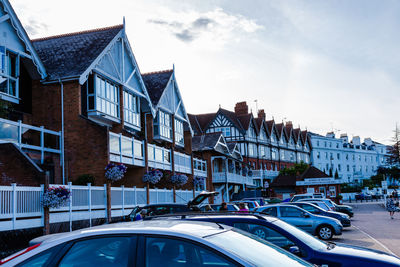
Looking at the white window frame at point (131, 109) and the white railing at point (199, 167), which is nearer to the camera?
the white window frame at point (131, 109)

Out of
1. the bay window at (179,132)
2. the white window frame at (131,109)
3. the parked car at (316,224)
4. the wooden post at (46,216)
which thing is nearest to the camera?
the wooden post at (46,216)

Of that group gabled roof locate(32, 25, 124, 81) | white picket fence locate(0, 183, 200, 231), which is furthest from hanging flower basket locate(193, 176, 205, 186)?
gabled roof locate(32, 25, 124, 81)

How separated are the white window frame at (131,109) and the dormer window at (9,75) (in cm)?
732

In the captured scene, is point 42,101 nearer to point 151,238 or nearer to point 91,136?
point 91,136

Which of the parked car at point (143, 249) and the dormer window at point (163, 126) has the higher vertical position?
the dormer window at point (163, 126)

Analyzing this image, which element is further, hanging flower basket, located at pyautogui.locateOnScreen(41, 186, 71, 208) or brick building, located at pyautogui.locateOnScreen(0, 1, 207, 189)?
brick building, located at pyautogui.locateOnScreen(0, 1, 207, 189)

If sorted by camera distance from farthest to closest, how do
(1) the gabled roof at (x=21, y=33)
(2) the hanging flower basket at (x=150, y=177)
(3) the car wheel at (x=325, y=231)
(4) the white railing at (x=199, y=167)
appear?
1. (4) the white railing at (x=199, y=167)
2. (2) the hanging flower basket at (x=150, y=177)
3. (1) the gabled roof at (x=21, y=33)
4. (3) the car wheel at (x=325, y=231)

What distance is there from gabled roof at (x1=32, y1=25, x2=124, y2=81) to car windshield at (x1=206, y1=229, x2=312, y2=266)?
17890mm

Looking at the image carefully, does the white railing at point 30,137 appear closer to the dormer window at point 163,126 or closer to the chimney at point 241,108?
the dormer window at point 163,126

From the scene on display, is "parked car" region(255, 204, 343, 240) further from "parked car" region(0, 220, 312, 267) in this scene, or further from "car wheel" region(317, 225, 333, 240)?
"parked car" region(0, 220, 312, 267)

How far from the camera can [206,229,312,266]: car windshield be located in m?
3.56

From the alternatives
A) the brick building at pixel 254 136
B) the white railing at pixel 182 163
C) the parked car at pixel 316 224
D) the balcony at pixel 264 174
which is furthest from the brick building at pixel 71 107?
the balcony at pixel 264 174

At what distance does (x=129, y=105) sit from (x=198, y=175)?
12.4 m

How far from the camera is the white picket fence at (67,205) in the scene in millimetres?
13258
